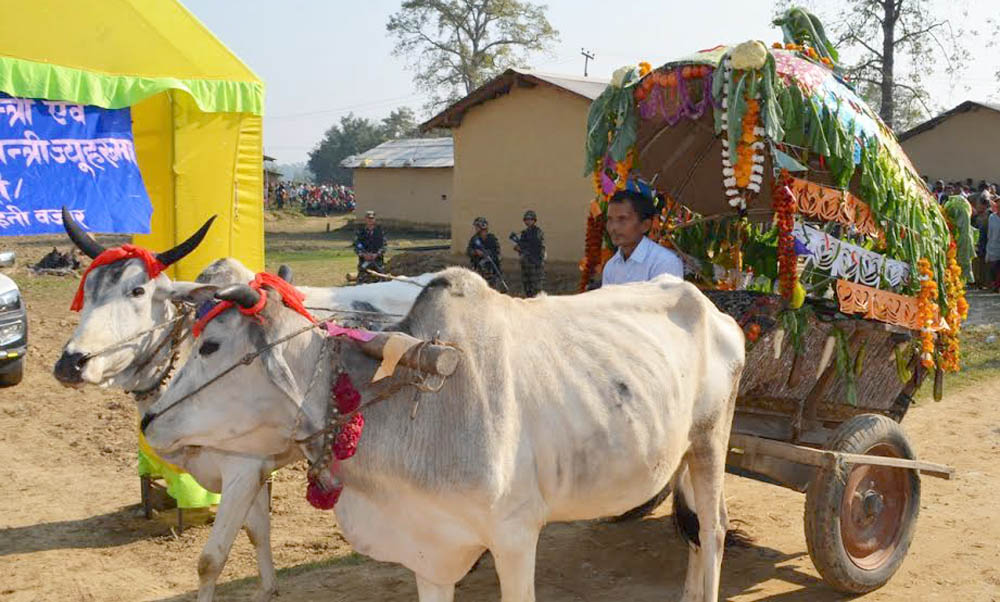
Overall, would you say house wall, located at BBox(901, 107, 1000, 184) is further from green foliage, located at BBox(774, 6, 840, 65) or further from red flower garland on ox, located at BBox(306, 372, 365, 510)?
red flower garland on ox, located at BBox(306, 372, 365, 510)

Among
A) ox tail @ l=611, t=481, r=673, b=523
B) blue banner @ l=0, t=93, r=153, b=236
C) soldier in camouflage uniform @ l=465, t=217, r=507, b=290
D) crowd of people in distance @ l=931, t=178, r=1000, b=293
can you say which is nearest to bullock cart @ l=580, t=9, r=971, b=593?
ox tail @ l=611, t=481, r=673, b=523

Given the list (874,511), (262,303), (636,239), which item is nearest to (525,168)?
(636,239)

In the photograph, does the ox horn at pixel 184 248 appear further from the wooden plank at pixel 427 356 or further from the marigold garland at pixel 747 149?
the marigold garland at pixel 747 149

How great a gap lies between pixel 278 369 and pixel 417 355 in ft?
1.69

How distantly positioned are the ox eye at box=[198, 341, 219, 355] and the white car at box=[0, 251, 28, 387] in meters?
6.72

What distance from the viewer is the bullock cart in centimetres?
478

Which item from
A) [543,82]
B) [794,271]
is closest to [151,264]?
[794,271]

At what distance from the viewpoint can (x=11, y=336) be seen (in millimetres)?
9109

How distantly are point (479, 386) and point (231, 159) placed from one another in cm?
358

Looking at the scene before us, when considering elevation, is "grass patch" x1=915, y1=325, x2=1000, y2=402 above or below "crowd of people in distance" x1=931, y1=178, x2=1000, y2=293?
below

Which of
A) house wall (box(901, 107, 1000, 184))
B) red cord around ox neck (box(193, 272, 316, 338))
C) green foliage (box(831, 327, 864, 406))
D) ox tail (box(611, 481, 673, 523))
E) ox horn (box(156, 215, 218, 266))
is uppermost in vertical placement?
house wall (box(901, 107, 1000, 184))

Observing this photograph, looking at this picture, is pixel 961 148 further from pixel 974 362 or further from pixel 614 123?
pixel 614 123

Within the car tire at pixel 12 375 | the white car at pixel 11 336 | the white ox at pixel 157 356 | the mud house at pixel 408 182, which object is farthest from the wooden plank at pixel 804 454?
the mud house at pixel 408 182

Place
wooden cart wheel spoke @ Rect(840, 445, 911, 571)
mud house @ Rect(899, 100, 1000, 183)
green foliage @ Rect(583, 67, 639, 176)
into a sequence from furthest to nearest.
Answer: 1. mud house @ Rect(899, 100, 1000, 183)
2. green foliage @ Rect(583, 67, 639, 176)
3. wooden cart wheel spoke @ Rect(840, 445, 911, 571)
